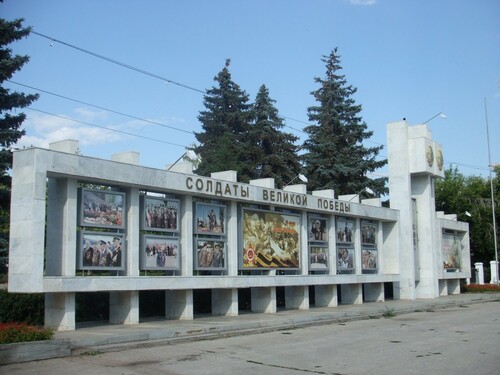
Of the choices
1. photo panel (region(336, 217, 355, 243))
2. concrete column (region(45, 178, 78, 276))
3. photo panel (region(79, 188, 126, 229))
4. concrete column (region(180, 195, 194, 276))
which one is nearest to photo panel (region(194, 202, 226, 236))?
concrete column (region(180, 195, 194, 276))

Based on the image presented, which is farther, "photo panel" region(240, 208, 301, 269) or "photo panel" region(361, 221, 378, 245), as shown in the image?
"photo panel" region(361, 221, 378, 245)

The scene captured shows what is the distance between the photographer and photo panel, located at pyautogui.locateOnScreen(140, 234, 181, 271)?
2014cm

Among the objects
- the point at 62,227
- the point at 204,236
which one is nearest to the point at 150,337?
the point at 62,227

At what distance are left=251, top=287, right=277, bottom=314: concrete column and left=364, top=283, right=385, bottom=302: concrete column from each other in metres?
10.6

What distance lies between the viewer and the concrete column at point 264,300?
2527 centimetres

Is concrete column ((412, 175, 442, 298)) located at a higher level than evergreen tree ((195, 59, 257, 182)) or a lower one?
lower

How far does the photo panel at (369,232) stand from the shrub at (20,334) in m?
22.2

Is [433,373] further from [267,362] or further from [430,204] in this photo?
[430,204]

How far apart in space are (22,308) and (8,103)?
403 inches

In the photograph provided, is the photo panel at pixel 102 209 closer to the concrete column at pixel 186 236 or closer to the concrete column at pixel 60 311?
the concrete column at pixel 60 311

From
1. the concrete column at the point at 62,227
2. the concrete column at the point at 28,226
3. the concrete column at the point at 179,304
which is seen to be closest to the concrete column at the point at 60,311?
the concrete column at the point at 62,227

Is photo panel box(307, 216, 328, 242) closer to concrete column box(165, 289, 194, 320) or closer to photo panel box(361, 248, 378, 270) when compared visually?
photo panel box(361, 248, 378, 270)

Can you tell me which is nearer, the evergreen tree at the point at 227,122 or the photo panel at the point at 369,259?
the photo panel at the point at 369,259

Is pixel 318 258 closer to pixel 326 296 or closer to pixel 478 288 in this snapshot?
pixel 326 296
